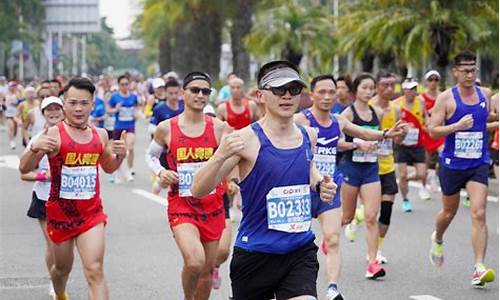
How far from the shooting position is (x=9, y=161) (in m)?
24.6

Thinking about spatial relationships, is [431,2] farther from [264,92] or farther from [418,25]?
[264,92]

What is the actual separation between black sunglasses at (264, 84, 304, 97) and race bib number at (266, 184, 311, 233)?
19.9 inches

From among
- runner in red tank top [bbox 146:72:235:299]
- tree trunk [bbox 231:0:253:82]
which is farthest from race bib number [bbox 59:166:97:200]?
tree trunk [bbox 231:0:253:82]

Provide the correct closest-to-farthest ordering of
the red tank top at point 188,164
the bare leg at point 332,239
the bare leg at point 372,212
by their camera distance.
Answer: the red tank top at point 188,164, the bare leg at point 332,239, the bare leg at point 372,212

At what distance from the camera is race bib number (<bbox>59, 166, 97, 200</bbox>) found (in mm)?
8047

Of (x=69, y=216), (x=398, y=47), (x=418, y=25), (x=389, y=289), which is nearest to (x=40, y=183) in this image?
(x=69, y=216)

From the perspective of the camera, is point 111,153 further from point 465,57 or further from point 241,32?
point 241,32

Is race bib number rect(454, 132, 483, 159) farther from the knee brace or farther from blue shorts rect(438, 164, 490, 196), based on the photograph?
the knee brace

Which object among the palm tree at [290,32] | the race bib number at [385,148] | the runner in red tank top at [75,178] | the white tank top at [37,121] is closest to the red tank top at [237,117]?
the white tank top at [37,121]

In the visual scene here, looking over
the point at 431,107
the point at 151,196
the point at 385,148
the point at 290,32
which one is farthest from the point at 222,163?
the point at 290,32

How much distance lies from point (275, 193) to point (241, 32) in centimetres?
3074

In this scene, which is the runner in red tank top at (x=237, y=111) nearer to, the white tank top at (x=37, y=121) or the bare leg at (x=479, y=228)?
the white tank top at (x=37, y=121)

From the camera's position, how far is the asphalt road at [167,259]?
32.0 ft

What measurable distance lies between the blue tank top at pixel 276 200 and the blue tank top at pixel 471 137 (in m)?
3.99
